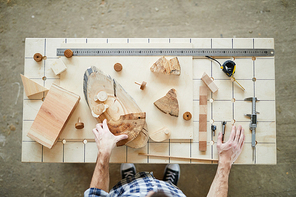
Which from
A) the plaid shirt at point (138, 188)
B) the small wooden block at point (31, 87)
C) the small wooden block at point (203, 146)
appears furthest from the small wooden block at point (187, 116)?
the small wooden block at point (31, 87)

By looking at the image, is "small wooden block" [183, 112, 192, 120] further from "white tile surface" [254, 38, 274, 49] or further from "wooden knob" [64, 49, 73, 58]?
"wooden knob" [64, 49, 73, 58]

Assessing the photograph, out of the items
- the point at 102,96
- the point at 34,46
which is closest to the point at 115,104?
the point at 102,96

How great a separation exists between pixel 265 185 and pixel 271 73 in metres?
1.34

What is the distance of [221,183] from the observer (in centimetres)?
144

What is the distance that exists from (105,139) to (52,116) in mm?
488

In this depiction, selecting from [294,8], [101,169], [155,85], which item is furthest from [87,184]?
[294,8]

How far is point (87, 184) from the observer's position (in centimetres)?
205

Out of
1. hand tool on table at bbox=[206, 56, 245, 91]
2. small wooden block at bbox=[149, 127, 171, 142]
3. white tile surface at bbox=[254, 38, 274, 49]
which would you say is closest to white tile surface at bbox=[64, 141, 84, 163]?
small wooden block at bbox=[149, 127, 171, 142]

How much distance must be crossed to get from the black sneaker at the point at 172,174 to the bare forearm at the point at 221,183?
0.46m

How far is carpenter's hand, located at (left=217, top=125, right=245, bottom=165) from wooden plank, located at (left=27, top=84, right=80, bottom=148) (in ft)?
4.20

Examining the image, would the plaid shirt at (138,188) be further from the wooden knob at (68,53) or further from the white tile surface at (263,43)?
the white tile surface at (263,43)

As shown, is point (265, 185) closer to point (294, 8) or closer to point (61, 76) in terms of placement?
point (294, 8)

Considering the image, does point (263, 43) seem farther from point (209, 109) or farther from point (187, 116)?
point (187, 116)

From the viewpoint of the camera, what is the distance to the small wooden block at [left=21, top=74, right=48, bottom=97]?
1527 mm
